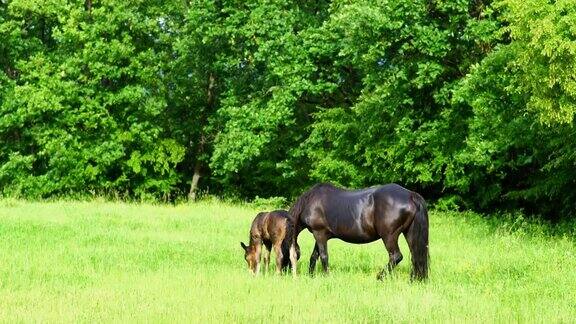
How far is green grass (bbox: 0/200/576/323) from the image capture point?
886cm

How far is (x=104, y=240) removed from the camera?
17.3 m

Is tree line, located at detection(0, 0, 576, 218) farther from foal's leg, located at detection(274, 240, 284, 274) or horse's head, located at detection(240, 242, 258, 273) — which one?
horse's head, located at detection(240, 242, 258, 273)

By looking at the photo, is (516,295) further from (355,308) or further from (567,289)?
(355,308)

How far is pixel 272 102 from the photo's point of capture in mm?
29750

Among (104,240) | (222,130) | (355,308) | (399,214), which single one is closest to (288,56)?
(222,130)

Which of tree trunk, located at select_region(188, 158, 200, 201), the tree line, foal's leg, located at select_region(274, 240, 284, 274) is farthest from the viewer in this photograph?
tree trunk, located at select_region(188, 158, 200, 201)

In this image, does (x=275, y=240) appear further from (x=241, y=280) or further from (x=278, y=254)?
(x=241, y=280)

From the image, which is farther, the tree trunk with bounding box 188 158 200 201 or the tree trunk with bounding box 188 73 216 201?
the tree trunk with bounding box 188 73 216 201

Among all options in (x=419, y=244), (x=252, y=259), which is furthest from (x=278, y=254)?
(x=419, y=244)

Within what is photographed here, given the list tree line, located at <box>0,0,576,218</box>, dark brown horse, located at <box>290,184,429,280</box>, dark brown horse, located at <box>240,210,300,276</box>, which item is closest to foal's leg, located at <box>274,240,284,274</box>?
dark brown horse, located at <box>240,210,300,276</box>

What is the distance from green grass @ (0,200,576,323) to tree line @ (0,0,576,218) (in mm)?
4386

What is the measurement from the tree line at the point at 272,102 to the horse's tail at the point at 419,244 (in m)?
7.63

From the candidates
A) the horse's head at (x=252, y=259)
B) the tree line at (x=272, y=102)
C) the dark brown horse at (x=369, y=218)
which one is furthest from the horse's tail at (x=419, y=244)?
the tree line at (x=272, y=102)

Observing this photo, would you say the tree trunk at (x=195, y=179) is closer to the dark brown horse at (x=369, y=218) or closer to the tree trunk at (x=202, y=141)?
the tree trunk at (x=202, y=141)
